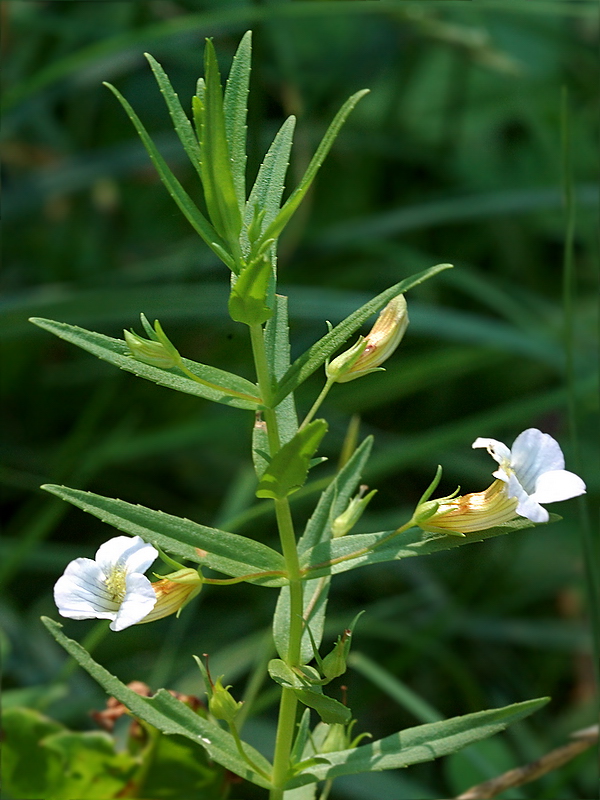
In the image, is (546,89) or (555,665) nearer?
(555,665)

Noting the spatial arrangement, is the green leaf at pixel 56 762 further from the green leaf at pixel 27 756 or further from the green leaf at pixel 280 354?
the green leaf at pixel 280 354

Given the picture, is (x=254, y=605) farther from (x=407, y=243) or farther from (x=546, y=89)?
(x=546, y=89)

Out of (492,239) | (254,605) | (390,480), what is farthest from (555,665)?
(492,239)

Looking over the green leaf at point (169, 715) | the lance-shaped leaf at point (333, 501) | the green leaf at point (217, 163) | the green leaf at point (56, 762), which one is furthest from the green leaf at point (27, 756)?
the green leaf at point (217, 163)

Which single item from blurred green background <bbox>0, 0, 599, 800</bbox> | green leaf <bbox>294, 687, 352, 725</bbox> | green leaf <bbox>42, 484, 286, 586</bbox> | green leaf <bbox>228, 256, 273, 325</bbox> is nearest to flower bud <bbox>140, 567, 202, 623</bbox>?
green leaf <bbox>42, 484, 286, 586</bbox>

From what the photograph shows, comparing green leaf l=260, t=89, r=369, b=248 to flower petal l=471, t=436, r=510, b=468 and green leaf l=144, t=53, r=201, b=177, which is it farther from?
flower petal l=471, t=436, r=510, b=468

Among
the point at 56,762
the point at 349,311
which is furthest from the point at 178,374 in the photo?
the point at 349,311
